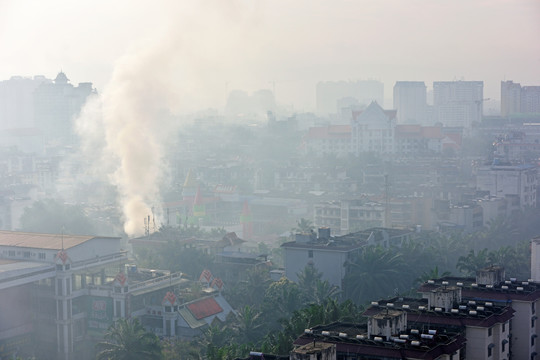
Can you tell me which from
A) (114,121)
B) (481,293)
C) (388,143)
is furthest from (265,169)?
(481,293)

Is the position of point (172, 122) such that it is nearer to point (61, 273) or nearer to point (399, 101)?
point (399, 101)

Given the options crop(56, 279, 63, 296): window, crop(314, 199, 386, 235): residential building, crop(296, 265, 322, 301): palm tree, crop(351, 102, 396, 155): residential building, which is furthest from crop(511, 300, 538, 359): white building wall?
crop(351, 102, 396, 155): residential building

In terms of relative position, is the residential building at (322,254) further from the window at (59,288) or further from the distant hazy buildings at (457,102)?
the distant hazy buildings at (457,102)

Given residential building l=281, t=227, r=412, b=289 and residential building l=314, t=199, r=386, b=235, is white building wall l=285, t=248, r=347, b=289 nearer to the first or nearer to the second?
residential building l=281, t=227, r=412, b=289

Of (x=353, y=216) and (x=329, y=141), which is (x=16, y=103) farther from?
(x=353, y=216)

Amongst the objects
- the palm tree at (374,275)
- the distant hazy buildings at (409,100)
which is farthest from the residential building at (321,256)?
the distant hazy buildings at (409,100)

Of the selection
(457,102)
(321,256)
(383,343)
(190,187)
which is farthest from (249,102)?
(383,343)
